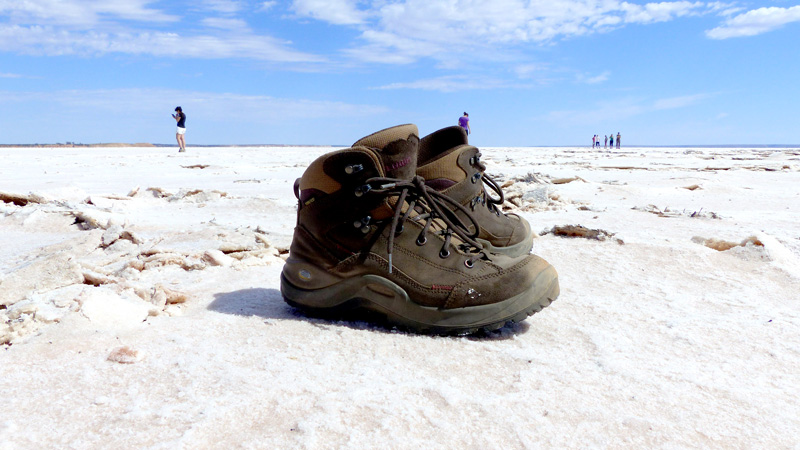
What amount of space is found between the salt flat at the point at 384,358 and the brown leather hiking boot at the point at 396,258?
0.08m

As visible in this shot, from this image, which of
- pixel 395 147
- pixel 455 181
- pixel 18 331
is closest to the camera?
pixel 18 331

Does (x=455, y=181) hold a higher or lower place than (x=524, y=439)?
higher

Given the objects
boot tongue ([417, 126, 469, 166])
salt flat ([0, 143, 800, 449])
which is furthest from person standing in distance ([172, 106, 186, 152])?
boot tongue ([417, 126, 469, 166])

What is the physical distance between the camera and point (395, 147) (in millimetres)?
1635

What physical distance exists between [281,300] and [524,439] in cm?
112

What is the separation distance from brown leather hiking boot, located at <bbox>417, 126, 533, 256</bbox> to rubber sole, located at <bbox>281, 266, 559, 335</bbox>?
72cm

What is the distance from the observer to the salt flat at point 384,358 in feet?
3.51

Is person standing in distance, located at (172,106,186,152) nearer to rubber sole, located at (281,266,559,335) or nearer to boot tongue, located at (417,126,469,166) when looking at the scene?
boot tongue, located at (417,126,469,166)

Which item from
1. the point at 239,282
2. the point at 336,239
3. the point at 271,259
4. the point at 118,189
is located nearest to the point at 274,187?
the point at 118,189

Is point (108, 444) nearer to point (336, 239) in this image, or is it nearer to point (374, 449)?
point (374, 449)

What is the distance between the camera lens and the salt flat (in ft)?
3.51

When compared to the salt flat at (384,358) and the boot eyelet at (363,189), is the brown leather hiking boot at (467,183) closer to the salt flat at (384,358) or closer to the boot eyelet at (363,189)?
the salt flat at (384,358)

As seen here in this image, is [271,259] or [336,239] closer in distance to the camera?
[336,239]

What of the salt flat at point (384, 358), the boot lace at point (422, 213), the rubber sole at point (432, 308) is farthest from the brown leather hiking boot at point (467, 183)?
the rubber sole at point (432, 308)
